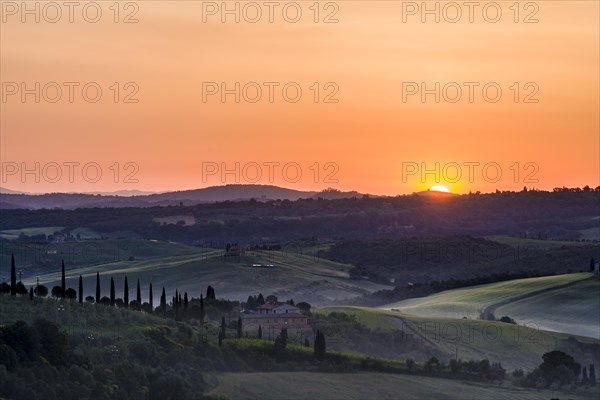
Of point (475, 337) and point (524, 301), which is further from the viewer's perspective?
point (524, 301)

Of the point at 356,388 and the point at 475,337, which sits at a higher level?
the point at 475,337

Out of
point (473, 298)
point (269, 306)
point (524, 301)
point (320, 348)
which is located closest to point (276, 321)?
point (269, 306)

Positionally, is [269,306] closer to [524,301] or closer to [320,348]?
[320,348]

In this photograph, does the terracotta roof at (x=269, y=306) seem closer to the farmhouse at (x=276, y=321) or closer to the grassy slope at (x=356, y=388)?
the farmhouse at (x=276, y=321)

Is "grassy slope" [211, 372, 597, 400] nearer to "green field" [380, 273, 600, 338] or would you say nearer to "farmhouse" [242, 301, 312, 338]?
"farmhouse" [242, 301, 312, 338]

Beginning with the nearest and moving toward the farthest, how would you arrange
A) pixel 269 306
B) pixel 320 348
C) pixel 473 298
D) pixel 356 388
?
pixel 356 388
pixel 320 348
pixel 269 306
pixel 473 298

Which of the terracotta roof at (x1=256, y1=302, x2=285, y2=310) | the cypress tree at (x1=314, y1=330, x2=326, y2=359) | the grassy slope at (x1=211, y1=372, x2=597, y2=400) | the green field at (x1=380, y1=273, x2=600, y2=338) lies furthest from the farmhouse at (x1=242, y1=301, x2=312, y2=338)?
the green field at (x1=380, y1=273, x2=600, y2=338)
